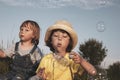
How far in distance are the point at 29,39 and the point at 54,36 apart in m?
0.90

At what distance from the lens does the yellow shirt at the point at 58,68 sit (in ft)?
19.3

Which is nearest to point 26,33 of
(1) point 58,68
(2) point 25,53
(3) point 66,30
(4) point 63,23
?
(2) point 25,53

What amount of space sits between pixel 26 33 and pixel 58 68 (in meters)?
1.07

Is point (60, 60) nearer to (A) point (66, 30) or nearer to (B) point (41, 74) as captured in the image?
(B) point (41, 74)

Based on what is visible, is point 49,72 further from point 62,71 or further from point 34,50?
point 34,50

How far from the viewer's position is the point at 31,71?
6449mm

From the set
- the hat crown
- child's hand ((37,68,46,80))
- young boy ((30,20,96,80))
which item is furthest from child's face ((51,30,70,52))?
child's hand ((37,68,46,80))

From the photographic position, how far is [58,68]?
233 inches

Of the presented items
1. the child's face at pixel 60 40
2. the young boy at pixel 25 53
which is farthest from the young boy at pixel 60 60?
the young boy at pixel 25 53

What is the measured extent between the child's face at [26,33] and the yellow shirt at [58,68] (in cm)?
75

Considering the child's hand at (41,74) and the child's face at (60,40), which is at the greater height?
the child's face at (60,40)

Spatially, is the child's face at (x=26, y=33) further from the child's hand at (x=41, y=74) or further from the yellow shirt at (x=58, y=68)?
the child's hand at (x=41, y=74)

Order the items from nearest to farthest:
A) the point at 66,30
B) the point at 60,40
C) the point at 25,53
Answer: the point at 60,40 < the point at 66,30 < the point at 25,53

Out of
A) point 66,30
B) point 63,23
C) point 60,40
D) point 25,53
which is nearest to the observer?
point 60,40
